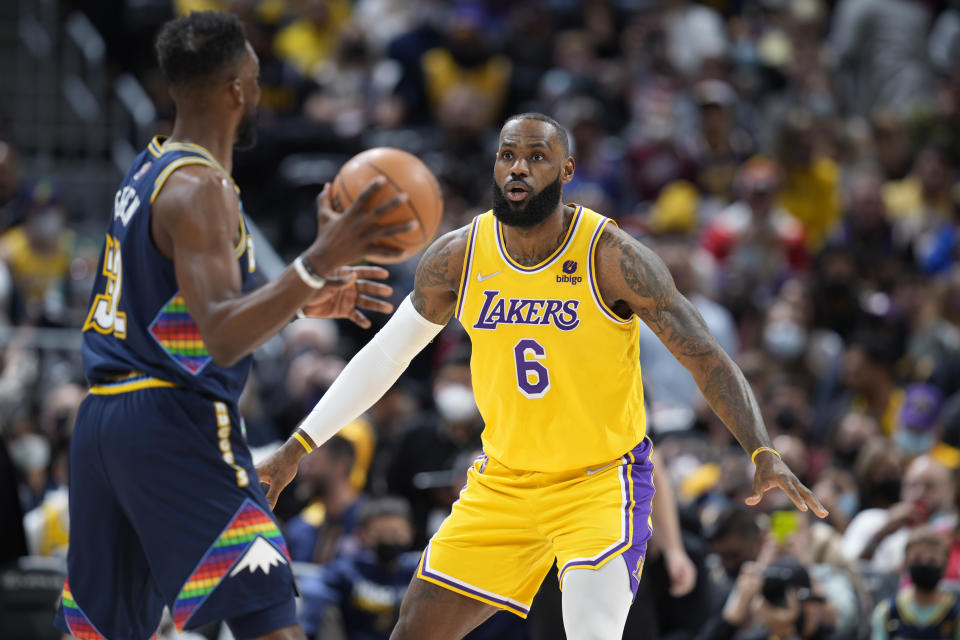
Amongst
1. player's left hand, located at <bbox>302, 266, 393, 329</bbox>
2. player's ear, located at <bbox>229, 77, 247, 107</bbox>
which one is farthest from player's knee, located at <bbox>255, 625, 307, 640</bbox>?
player's ear, located at <bbox>229, 77, 247, 107</bbox>

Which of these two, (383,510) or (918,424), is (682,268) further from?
(383,510)

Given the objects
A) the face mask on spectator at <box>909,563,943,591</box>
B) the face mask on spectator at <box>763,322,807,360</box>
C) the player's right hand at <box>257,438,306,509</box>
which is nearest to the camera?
the player's right hand at <box>257,438,306,509</box>

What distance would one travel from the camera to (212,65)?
4699mm

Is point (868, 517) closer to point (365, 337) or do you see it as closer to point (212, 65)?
point (365, 337)

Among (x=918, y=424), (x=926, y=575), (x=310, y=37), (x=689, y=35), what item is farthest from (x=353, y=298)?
(x=689, y=35)

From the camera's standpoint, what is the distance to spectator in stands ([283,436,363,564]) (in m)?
8.78

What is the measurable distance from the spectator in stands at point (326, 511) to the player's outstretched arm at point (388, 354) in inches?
137

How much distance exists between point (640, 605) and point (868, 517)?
2.93m

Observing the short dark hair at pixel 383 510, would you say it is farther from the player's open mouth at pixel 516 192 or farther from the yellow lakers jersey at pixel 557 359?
the player's open mouth at pixel 516 192

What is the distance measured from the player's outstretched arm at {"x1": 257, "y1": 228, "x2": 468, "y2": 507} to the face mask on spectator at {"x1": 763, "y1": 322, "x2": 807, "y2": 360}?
5709 mm

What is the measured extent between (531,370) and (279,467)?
3.66 ft

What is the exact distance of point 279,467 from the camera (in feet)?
17.3

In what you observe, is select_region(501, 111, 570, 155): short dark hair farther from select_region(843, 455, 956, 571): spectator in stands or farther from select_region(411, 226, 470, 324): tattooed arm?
select_region(843, 455, 956, 571): spectator in stands

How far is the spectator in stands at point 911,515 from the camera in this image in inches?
323
